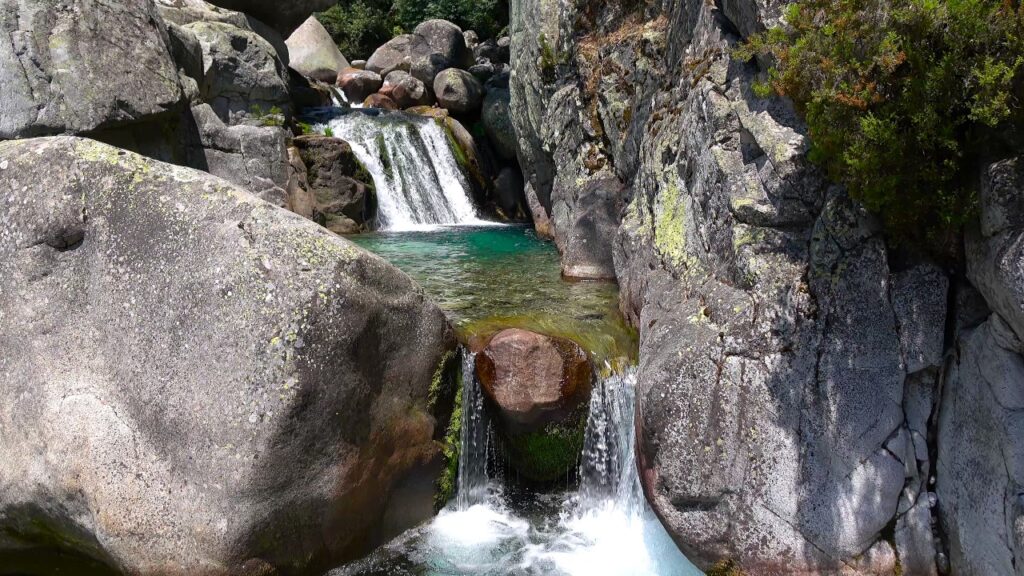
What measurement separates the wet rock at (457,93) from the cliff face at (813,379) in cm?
1528

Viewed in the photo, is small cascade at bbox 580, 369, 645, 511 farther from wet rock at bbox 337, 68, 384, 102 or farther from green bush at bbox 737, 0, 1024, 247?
wet rock at bbox 337, 68, 384, 102

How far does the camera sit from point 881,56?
4.57 m

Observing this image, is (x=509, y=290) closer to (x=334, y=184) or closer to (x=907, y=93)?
(x=907, y=93)

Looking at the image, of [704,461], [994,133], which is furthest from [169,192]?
[994,133]

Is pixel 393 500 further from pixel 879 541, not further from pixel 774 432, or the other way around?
pixel 879 541

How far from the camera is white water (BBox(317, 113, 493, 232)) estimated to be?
55.9 ft

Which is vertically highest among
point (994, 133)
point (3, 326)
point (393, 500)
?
point (994, 133)

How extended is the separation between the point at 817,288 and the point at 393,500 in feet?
13.2

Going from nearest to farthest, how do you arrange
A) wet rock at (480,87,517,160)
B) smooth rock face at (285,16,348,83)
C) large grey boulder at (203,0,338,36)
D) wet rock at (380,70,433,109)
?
wet rock at (480,87,517,160) → large grey boulder at (203,0,338,36) → wet rock at (380,70,433,109) → smooth rock face at (285,16,348,83)

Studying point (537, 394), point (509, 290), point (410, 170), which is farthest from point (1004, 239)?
point (410, 170)

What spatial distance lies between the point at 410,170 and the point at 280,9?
25.0 feet

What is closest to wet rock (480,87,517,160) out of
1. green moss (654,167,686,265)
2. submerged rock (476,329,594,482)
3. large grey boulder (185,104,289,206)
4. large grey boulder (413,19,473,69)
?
large grey boulder (413,19,473,69)

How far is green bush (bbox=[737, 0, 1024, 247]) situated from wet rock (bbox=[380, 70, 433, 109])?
1819cm

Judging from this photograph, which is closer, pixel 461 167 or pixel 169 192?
pixel 169 192
